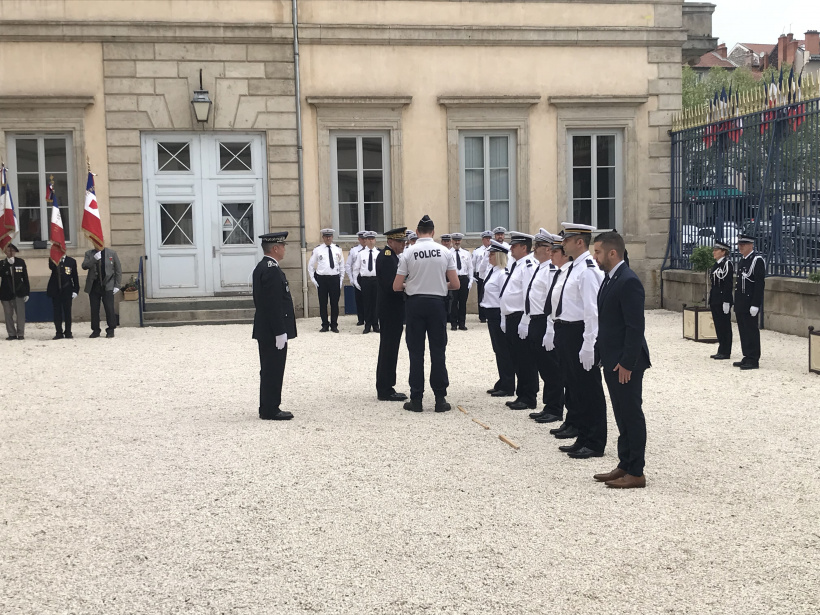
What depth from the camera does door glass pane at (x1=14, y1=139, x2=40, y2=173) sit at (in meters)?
18.5

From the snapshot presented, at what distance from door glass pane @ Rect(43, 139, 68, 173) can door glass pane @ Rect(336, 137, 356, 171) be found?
5149 mm

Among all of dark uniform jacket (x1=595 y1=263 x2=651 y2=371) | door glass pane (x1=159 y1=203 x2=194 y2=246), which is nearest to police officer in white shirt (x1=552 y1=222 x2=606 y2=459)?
dark uniform jacket (x1=595 y1=263 x2=651 y2=371)

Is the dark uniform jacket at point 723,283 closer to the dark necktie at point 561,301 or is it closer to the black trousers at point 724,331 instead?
the black trousers at point 724,331

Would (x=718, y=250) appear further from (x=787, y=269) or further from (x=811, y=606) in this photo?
(x=811, y=606)

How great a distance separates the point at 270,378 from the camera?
9.05 metres

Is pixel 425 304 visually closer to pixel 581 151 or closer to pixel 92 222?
pixel 92 222

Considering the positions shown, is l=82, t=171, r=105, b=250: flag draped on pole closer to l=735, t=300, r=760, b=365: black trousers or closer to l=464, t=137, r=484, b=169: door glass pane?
l=464, t=137, r=484, b=169: door glass pane

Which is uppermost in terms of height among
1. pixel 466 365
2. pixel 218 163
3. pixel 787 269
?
pixel 218 163

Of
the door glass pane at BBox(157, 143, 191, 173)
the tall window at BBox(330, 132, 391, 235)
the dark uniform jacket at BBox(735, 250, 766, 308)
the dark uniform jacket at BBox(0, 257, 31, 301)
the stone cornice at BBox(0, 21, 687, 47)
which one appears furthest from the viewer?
the tall window at BBox(330, 132, 391, 235)

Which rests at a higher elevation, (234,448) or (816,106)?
(816,106)

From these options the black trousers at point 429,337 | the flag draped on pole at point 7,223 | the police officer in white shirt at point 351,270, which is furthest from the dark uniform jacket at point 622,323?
the flag draped on pole at point 7,223

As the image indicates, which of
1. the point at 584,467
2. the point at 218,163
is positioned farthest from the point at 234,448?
the point at 218,163

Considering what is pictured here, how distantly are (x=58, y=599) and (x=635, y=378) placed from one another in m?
3.68

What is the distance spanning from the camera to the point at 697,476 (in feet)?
22.0
